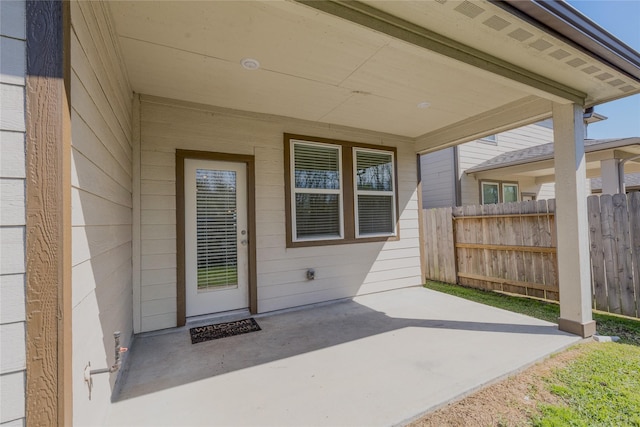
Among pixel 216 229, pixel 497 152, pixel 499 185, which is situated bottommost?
pixel 216 229

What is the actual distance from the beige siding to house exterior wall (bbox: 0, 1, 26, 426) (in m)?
0.29

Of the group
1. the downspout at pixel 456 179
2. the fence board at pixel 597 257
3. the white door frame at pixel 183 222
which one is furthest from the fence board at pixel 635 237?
the white door frame at pixel 183 222

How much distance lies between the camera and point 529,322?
343cm

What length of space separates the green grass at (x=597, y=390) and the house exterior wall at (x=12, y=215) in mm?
2687

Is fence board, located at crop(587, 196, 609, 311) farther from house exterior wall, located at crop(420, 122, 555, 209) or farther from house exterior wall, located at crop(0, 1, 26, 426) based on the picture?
house exterior wall, located at crop(0, 1, 26, 426)

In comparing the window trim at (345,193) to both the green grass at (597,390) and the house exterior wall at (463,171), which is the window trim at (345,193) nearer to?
the green grass at (597,390)

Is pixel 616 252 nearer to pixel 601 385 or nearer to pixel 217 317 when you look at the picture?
pixel 601 385

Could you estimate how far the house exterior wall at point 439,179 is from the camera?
314 inches

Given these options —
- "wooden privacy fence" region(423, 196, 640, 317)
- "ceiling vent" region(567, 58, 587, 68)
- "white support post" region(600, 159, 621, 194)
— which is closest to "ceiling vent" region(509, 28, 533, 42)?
"ceiling vent" region(567, 58, 587, 68)

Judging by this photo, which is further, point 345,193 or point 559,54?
point 345,193

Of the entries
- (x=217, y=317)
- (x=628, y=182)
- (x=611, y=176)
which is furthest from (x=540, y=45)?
(x=628, y=182)

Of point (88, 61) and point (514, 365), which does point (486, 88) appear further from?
point (88, 61)

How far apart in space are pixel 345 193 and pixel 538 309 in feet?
10.5

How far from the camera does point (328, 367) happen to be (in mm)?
2506
